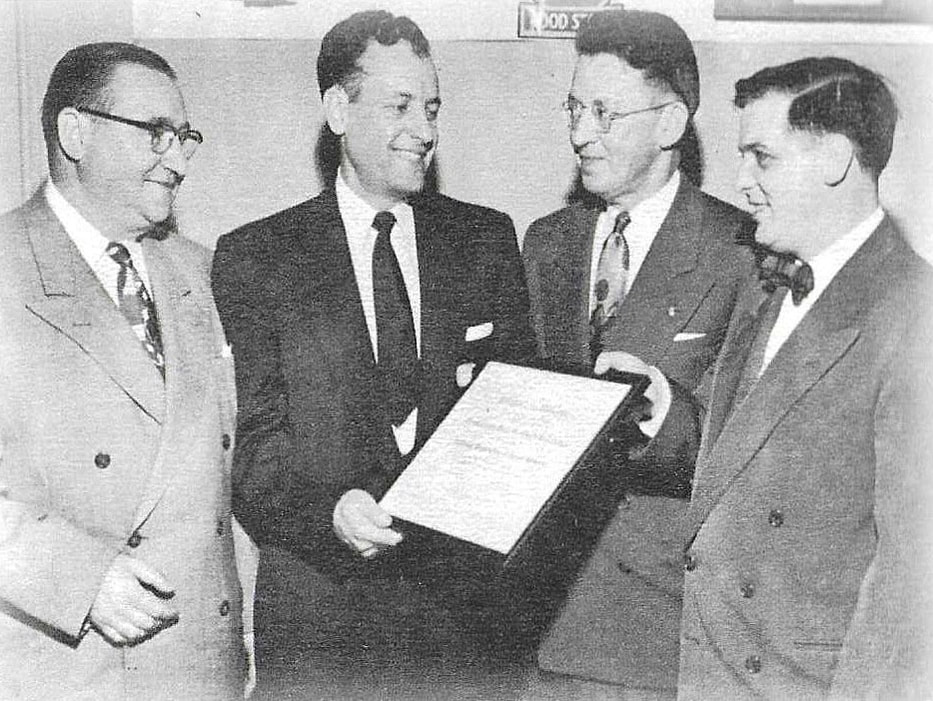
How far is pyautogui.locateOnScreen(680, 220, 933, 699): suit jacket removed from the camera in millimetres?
1313

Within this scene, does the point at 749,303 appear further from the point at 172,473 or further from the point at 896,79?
the point at 172,473

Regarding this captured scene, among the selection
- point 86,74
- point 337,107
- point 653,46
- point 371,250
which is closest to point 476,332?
point 371,250

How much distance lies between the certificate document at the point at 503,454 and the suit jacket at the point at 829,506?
9.7 inches

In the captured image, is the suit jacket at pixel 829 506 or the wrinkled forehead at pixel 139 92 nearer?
the suit jacket at pixel 829 506

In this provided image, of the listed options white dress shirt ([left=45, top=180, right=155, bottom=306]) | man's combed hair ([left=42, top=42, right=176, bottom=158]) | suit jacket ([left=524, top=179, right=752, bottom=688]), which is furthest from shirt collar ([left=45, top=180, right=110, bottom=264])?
suit jacket ([left=524, top=179, right=752, bottom=688])

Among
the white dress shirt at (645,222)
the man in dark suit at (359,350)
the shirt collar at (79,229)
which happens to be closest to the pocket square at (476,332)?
the man in dark suit at (359,350)

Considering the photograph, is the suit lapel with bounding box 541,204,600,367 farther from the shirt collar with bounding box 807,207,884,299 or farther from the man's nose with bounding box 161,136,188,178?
the man's nose with bounding box 161,136,188,178

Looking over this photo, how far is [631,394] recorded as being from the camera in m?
1.33

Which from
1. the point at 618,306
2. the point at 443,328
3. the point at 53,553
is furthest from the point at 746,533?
the point at 53,553

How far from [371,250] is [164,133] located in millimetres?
378

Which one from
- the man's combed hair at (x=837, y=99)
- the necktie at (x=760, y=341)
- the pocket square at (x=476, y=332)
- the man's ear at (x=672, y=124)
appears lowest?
the pocket square at (x=476, y=332)

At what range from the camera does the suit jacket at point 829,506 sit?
1313 mm

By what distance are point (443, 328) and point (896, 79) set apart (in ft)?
2.71

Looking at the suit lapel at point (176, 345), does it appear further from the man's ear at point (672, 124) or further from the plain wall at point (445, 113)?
the man's ear at point (672, 124)
